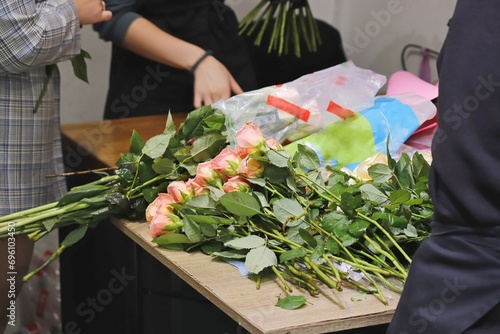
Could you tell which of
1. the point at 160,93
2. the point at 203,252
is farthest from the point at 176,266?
the point at 160,93

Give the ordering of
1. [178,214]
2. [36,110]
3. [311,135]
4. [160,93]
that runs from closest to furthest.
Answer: [178,214] → [311,135] → [36,110] → [160,93]

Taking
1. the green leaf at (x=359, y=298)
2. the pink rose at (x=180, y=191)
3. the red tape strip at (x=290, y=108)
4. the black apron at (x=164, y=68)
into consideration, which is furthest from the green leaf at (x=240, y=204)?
the black apron at (x=164, y=68)

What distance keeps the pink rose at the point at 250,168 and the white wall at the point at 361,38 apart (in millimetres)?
1791

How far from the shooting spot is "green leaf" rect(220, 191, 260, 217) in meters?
1.22

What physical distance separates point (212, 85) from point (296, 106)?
49cm

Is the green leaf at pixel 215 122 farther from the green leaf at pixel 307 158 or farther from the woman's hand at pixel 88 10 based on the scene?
the woman's hand at pixel 88 10

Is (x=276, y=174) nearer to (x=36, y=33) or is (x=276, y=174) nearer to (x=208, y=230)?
(x=208, y=230)

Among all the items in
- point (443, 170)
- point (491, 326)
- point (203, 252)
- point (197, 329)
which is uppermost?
point (443, 170)

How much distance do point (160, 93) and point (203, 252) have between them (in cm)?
108

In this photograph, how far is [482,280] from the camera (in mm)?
900

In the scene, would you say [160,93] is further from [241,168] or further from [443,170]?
[443,170]

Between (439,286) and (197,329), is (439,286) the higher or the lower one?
the higher one

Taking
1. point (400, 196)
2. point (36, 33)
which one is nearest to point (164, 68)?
point (36, 33)

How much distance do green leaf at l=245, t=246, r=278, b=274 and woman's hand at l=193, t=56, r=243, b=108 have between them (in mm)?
828
